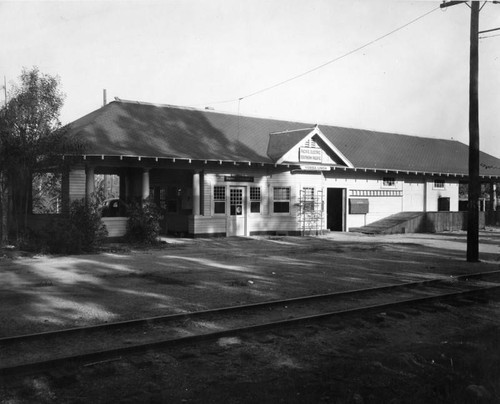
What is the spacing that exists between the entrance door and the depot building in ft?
0.15

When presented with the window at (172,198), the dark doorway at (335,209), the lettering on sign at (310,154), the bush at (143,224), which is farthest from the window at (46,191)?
the dark doorway at (335,209)

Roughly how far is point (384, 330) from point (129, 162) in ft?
49.3

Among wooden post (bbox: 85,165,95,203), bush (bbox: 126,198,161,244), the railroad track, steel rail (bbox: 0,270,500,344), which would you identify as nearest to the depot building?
wooden post (bbox: 85,165,95,203)

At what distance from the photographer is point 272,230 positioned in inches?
978

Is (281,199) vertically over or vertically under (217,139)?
under

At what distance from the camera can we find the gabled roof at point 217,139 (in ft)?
70.3

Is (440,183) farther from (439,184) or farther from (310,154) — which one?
(310,154)

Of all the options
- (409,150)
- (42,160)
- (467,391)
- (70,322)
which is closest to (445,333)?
(467,391)

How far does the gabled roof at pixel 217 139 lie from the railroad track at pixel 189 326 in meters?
12.4

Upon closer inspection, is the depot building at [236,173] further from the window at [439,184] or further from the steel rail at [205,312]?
the steel rail at [205,312]

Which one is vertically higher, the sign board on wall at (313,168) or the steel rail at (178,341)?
the sign board on wall at (313,168)

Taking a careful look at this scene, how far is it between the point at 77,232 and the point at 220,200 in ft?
25.8

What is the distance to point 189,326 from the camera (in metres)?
7.74

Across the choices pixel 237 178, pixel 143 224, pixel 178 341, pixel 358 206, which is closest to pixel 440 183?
pixel 358 206
